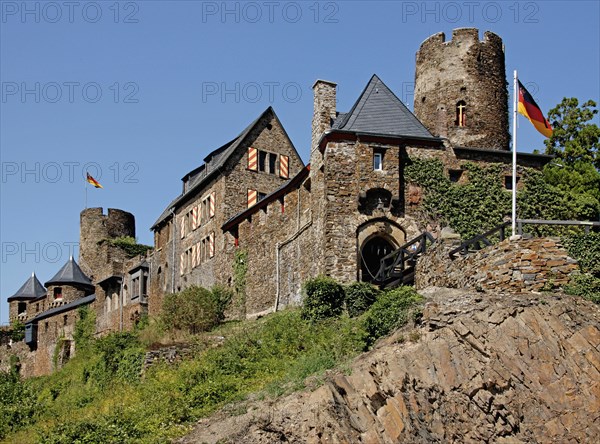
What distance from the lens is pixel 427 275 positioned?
2956cm

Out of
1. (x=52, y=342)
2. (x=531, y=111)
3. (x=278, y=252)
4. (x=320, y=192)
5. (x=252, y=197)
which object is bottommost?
(x=52, y=342)

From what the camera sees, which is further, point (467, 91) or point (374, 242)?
point (467, 91)

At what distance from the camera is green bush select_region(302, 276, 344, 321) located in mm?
30439

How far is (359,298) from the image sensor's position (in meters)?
30.7

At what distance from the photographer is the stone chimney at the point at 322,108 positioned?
36094mm

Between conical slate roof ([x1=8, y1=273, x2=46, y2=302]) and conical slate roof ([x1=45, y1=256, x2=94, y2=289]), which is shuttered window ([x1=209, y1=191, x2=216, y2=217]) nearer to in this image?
conical slate roof ([x1=45, y1=256, x2=94, y2=289])

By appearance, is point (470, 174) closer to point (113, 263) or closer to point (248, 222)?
point (248, 222)

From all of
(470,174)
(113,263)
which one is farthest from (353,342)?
(113,263)

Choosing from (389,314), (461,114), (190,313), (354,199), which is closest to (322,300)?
(354,199)

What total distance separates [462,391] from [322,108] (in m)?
16.4

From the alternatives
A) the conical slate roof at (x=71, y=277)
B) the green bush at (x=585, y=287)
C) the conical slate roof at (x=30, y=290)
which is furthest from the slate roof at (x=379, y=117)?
the conical slate roof at (x=30, y=290)

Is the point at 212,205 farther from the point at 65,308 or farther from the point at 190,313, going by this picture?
the point at 65,308

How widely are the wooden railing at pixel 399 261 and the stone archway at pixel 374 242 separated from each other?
2.12 feet

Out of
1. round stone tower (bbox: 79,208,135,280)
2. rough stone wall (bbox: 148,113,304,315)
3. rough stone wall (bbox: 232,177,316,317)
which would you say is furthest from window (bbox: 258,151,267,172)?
round stone tower (bbox: 79,208,135,280)
